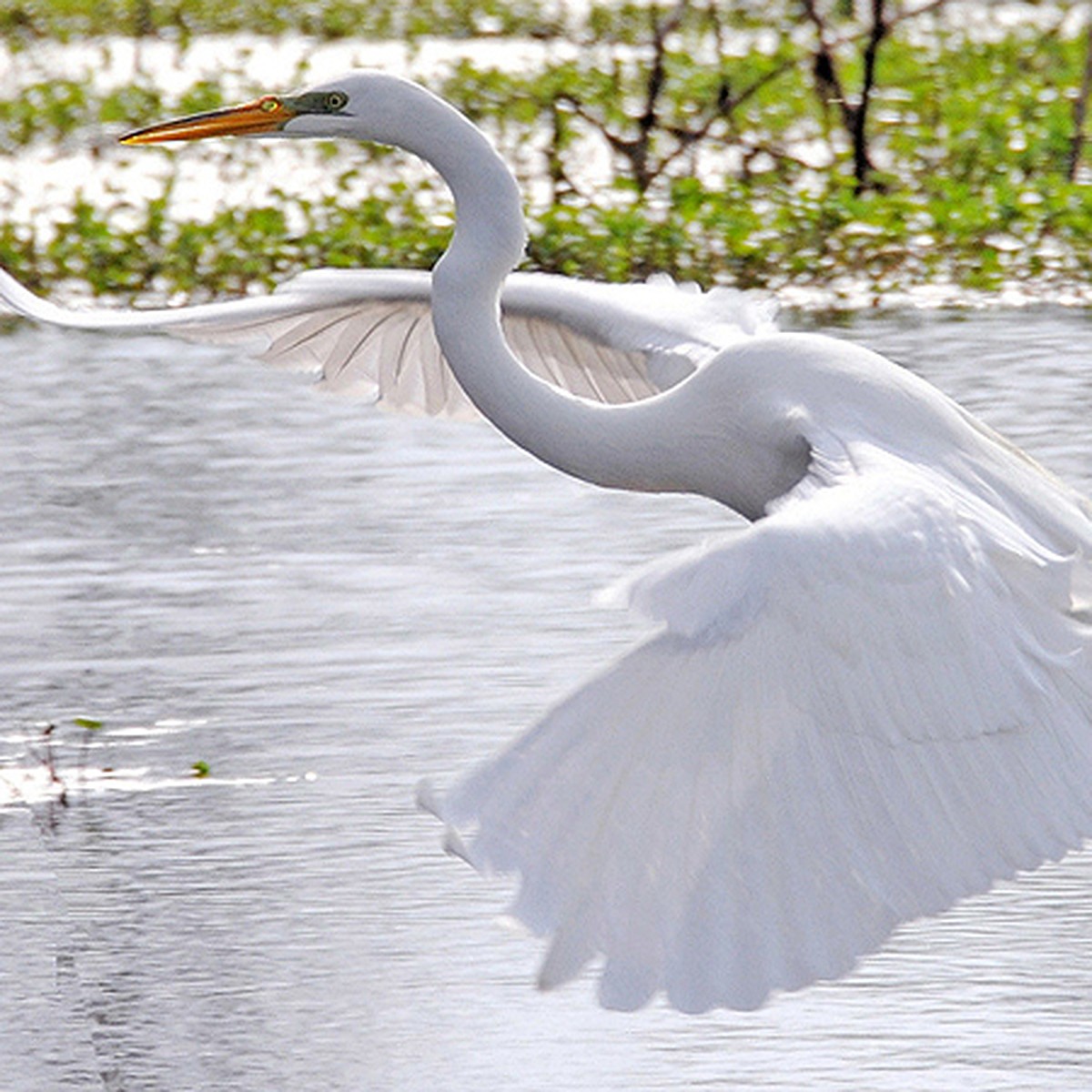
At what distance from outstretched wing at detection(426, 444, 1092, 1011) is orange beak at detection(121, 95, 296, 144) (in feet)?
4.56

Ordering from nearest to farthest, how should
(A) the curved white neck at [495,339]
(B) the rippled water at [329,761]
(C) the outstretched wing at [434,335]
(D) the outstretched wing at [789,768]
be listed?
(D) the outstretched wing at [789,768] < (B) the rippled water at [329,761] < (A) the curved white neck at [495,339] < (C) the outstretched wing at [434,335]

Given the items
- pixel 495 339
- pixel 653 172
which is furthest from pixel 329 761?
pixel 653 172

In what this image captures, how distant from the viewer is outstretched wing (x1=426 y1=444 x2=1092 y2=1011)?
128 inches

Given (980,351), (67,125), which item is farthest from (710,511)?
(67,125)

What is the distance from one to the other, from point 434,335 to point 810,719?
183 cm

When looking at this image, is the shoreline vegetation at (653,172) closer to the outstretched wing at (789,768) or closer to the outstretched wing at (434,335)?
the outstretched wing at (434,335)

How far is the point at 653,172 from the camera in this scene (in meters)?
12.5

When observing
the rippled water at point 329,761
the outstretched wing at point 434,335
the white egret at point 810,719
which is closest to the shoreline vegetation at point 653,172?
the rippled water at point 329,761

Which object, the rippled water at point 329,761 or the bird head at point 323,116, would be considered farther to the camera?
the bird head at point 323,116

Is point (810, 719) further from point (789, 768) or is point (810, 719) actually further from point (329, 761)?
point (329, 761)

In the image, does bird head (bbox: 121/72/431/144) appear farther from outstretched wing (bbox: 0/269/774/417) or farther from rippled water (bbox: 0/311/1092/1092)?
rippled water (bbox: 0/311/1092/1092)

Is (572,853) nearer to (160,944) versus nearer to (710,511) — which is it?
(160,944)

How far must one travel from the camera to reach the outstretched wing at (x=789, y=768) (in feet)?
10.6

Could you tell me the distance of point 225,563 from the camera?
738 cm
